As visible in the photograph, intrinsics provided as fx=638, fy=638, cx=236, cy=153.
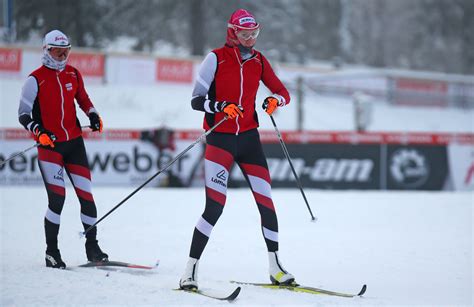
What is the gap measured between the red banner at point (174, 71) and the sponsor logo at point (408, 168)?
969cm

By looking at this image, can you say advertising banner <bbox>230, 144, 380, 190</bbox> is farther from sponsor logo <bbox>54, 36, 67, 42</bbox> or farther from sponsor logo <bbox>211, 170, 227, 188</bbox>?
sponsor logo <bbox>211, 170, 227, 188</bbox>

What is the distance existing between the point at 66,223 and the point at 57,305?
4.38 m

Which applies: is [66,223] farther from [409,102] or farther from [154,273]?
[409,102]

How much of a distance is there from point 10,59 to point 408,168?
1274 cm

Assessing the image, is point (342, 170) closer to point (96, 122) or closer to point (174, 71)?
point (96, 122)

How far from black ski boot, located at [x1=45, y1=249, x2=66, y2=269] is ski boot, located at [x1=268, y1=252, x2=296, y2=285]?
199 centimetres

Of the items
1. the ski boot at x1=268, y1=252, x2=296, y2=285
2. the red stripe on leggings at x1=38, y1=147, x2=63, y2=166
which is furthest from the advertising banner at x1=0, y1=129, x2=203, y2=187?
the ski boot at x1=268, y1=252, x2=296, y2=285

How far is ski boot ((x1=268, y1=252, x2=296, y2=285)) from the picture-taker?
17.5 ft

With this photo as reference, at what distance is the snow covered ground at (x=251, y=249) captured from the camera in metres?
5.02

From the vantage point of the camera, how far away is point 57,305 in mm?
4551

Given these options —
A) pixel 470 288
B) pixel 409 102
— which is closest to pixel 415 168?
pixel 470 288

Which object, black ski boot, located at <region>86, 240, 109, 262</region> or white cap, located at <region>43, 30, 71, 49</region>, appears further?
black ski boot, located at <region>86, 240, 109, 262</region>

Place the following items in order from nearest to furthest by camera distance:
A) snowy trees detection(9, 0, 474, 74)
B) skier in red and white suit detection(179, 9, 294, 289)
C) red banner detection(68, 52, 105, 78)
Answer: skier in red and white suit detection(179, 9, 294, 289)
red banner detection(68, 52, 105, 78)
snowy trees detection(9, 0, 474, 74)

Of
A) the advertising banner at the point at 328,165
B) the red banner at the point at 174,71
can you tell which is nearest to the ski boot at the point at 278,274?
the advertising banner at the point at 328,165
